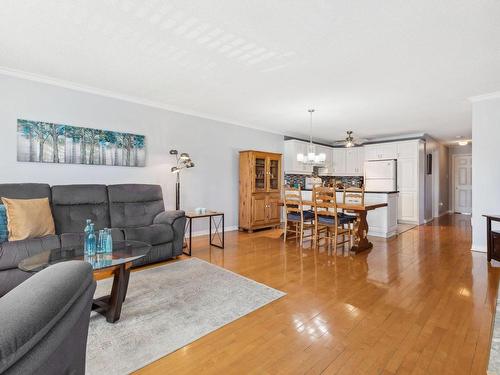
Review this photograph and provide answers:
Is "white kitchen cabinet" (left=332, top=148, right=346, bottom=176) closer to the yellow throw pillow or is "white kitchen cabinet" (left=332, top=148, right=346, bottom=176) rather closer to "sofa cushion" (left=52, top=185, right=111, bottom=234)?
"sofa cushion" (left=52, top=185, right=111, bottom=234)

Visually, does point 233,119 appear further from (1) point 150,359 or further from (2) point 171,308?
(1) point 150,359

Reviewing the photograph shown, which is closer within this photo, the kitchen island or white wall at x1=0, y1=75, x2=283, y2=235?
white wall at x1=0, y1=75, x2=283, y2=235

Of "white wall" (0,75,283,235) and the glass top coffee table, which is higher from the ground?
"white wall" (0,75,283,235)

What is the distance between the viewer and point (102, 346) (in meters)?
1.82

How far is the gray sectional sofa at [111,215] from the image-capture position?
10.0ft

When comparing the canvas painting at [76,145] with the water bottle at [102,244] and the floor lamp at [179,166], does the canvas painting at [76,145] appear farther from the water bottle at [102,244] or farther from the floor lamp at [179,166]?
the water bottle at [102,244]

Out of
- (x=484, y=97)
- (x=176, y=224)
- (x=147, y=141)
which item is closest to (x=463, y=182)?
(x=484, y=97)

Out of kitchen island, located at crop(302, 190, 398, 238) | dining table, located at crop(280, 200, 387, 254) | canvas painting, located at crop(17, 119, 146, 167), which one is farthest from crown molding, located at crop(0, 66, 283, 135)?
kitchen island, located at crop(302, 190, 398, 238)

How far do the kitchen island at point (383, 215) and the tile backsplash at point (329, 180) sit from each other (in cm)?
205

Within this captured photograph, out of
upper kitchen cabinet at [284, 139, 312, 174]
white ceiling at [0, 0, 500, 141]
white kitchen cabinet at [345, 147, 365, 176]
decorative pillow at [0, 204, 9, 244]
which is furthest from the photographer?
white kitchen cabinet at [345, 147, 365, 176]

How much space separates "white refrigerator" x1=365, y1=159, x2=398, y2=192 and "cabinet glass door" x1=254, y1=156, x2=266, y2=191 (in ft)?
11.5

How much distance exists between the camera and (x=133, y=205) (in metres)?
3.98

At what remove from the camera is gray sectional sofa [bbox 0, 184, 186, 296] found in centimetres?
306

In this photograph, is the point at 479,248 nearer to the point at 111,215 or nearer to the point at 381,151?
the point at 381,151
